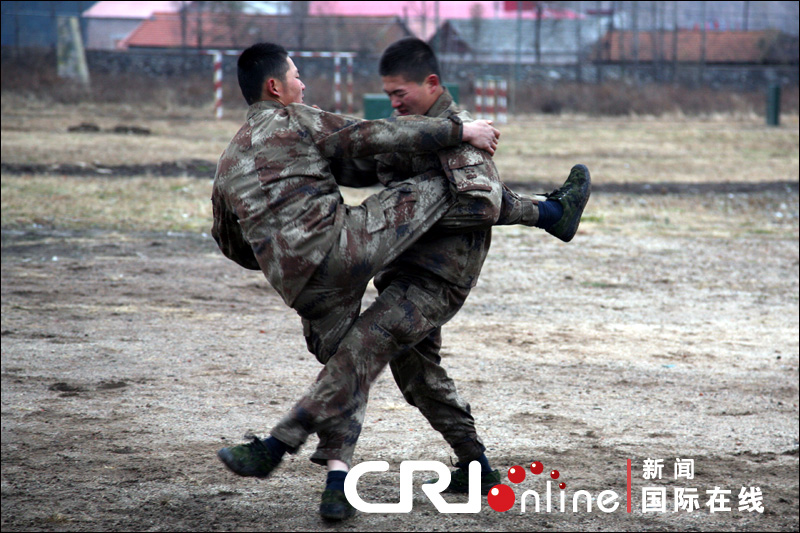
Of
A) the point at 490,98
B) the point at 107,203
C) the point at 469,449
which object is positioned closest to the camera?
the point at 469,449

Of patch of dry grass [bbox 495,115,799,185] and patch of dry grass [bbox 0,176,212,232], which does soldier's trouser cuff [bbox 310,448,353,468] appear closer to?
patch of dry grass [bbox 0,176,212,232]

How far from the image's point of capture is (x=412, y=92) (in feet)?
10.7

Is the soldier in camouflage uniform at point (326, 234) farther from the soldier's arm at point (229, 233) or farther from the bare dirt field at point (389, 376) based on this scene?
the bare dirt field at point (389, 376)

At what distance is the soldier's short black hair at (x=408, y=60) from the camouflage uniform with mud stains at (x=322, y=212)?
25 cm

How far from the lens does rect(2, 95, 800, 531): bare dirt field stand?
3959 millimetres

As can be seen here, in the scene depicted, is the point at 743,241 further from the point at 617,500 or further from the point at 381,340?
the point at 381,340

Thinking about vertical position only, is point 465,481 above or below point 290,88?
below

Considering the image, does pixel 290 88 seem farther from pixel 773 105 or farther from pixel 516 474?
pixel 773 105

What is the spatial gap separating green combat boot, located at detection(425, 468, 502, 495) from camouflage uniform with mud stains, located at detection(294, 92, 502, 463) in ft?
2.45

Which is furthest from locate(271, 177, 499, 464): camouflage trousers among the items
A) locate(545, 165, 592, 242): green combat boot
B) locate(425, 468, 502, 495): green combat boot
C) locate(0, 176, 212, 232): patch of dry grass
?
locate(0, 176, 212, 232): patch of dry grass

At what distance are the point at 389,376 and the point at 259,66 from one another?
3309 millimetres

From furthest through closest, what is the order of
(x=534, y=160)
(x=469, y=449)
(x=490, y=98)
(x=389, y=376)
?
(x=490, y=98), (x=534, y=160), (x=389, y=376), (x=469, y=449)

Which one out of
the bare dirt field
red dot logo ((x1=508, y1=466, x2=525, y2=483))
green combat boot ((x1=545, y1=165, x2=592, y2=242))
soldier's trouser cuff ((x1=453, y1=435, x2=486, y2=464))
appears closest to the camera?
green combat boot ((x1=545, y1=165, x2=592, y2=242))

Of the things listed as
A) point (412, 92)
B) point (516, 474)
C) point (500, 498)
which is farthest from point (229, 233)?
point (516, 474)
